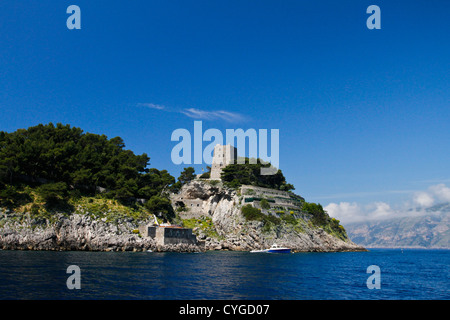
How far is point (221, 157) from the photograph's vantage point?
115000mm

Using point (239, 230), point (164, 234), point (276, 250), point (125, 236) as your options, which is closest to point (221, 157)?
point (239, 230)

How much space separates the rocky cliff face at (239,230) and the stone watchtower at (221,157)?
19822mm

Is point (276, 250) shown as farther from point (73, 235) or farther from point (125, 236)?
point (73, 235)

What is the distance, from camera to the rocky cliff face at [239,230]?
7775cm

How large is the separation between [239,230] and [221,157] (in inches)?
1576

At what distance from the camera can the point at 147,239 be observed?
205 feet

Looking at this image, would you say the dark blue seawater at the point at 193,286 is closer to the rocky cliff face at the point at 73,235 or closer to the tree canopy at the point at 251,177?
the rocky cliff face at the point at 73,235

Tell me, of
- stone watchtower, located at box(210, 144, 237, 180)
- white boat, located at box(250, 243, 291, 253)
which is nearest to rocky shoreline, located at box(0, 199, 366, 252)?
white boat, located at box(250, 243, 291, 253)

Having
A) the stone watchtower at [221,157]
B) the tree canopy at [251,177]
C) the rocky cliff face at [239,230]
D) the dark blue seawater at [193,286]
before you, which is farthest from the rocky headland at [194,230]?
the dark blue seawater at [193,286]

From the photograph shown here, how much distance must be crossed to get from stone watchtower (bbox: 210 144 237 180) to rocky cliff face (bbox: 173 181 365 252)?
65.0 feet

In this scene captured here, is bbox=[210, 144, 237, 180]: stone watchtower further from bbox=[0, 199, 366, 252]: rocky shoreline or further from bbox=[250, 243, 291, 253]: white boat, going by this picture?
bbox=[250, 243, 291, 253]: white boat
